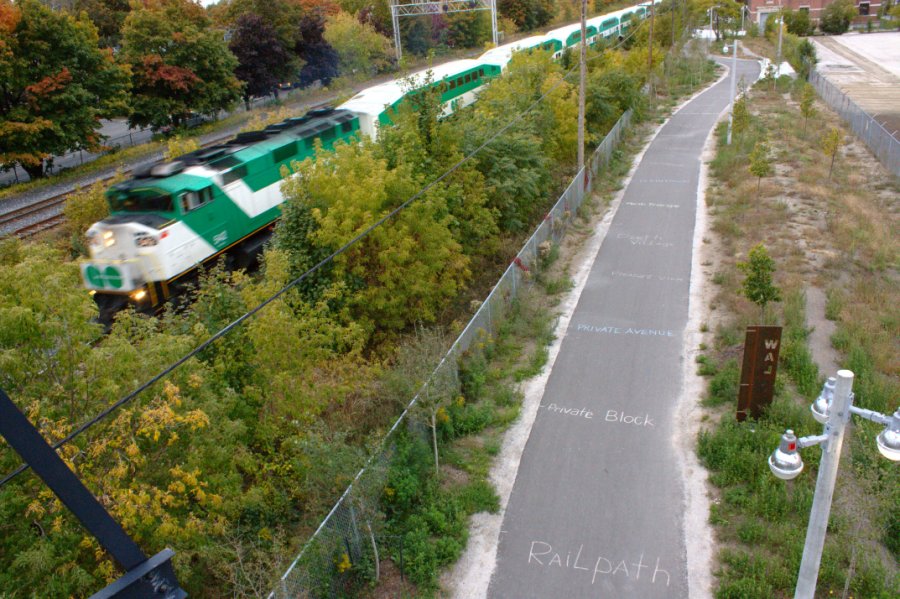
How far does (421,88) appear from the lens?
22.3 metres

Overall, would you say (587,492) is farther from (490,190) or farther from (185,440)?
(490,190)

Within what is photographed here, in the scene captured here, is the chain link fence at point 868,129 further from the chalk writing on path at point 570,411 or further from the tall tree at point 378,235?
the chalk writing on path at point 570,411

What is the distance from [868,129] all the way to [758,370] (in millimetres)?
30541

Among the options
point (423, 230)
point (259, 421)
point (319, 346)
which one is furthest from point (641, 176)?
point (259, 421)

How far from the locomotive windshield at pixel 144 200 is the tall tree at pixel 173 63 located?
25.5 m

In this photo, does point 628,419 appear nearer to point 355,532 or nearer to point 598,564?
point 598,564

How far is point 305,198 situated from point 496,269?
26.0 feet

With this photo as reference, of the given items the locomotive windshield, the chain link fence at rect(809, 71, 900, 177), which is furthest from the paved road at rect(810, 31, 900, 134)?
the locomotive windshield

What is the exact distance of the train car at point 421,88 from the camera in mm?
24109

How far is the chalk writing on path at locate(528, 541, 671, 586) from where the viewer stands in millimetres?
10945

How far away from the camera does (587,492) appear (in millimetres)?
12906

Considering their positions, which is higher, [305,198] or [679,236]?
[305,198]

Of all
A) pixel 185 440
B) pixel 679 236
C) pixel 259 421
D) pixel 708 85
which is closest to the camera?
pixel 185 440

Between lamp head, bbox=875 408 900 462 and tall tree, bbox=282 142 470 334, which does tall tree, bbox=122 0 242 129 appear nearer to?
tall tree, bbox=282 142 470 334
